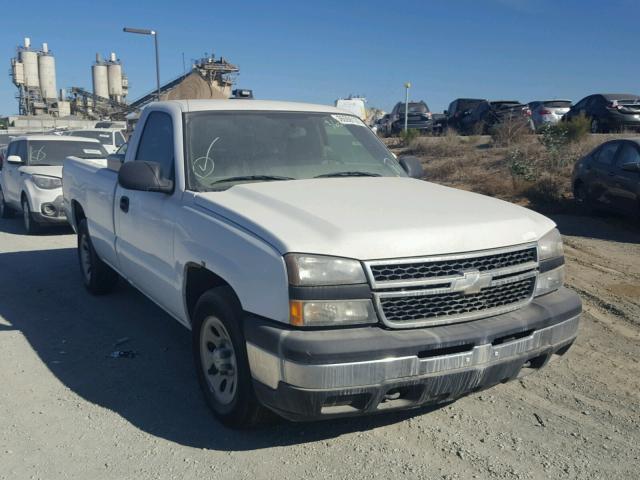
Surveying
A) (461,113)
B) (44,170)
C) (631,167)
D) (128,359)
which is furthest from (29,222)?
(461,113)

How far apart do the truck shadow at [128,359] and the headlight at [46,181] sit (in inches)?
117

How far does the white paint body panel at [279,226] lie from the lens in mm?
3037

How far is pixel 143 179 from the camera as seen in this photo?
408cm

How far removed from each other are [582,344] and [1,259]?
7217 millimetres

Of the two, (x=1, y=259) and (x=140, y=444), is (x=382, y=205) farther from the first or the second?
(x=1, y=259)

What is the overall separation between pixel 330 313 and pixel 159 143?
7.86 ft

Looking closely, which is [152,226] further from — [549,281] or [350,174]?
[549,281]

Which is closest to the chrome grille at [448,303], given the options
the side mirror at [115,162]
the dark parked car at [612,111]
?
the side mirror at [115,162]

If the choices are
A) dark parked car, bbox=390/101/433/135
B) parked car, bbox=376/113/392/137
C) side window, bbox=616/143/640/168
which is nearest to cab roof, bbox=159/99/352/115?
side window, bbox=616/143/640/168

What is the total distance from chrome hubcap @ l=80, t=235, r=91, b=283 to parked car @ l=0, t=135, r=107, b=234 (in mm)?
3618

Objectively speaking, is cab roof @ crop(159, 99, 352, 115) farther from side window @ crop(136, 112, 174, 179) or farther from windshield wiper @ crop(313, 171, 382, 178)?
windshield wiper @ crop(313, 171, 382, 178)

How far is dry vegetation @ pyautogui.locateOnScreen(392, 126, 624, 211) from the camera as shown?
1279cm

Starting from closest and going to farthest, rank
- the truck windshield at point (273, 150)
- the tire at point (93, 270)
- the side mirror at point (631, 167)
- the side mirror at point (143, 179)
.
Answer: the side mirror at point (143, 179) < the truck windshield at point (273, 150) < the tire at point (93, 270) < the side mirror at point (631, 167)

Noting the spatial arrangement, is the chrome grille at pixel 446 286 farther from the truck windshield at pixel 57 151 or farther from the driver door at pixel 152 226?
the truck windshield at pixel 57 151
